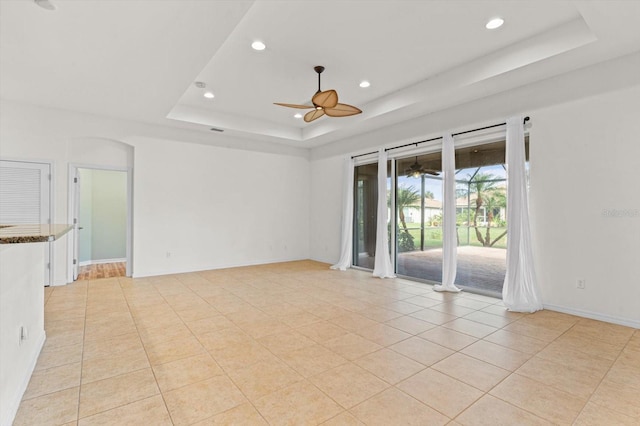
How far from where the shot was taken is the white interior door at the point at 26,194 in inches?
194

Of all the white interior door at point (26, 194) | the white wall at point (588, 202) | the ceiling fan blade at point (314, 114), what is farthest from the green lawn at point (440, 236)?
the white interior door at point (26, 194)

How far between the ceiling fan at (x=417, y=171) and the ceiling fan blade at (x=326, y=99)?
2456mm

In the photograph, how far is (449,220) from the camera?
498 cm

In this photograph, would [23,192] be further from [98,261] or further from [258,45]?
[258,45]

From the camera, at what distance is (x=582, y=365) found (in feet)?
8.47

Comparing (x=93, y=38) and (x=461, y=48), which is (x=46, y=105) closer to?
(x=93, y=38)

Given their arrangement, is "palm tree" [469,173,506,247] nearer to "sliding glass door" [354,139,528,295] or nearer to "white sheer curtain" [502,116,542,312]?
"sliding glass door" [354,139,528,295]

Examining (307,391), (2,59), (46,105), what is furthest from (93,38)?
(307,391)

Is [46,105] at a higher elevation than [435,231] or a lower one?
higher

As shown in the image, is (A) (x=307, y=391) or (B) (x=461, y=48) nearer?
(A) (x=307, y=391)

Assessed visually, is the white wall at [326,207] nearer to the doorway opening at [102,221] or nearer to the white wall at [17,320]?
the doorway opening at [102,221]

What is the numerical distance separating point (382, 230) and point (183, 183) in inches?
164

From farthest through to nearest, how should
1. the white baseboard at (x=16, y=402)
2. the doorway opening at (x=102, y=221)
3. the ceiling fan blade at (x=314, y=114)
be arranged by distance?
the doorway opening at (x=102, y=221) < the ceiling fan blade at (x=314, y=114) < the white baseboard at (x=16, y=402)

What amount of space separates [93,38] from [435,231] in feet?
17.9
